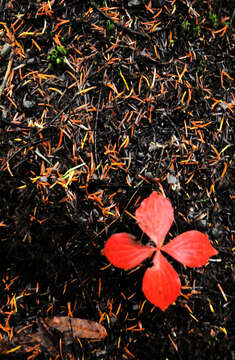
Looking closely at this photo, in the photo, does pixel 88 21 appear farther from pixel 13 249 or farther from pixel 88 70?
pixel 13 249

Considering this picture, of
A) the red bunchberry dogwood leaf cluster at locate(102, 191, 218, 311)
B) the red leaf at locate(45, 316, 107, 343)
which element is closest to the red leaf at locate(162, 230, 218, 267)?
the red bunchberry dogwood leaf cluster at locate(102, 191, 218, 311)

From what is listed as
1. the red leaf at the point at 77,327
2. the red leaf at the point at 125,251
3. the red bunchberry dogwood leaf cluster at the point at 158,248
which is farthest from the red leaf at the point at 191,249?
the red leaf at the point at 77,327

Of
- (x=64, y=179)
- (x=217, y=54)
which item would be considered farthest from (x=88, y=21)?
(x=64, y=179)

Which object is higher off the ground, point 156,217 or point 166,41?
point 166,41

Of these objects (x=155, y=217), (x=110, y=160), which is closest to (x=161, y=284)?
(x=155, y=217)

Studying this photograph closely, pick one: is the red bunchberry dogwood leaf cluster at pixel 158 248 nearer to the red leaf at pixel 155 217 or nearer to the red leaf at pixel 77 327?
the red leaf at pixel 155 217

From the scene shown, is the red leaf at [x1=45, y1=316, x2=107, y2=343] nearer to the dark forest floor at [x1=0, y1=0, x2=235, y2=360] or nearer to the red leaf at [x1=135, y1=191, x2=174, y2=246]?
the dark forest floor at [x1=0, y1=0, x2=235, y2=360]

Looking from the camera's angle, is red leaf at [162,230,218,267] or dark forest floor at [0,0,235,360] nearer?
red leaf at [162,230,218,267]
